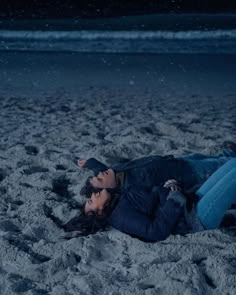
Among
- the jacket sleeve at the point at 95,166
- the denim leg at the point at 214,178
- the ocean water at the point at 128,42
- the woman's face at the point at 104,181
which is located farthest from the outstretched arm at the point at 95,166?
the ocean water at the point at 128,42

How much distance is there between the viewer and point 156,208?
3.42 meters

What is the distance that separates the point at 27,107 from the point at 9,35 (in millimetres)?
11192

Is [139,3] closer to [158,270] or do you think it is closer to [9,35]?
[9,35]

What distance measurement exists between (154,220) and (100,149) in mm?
2083

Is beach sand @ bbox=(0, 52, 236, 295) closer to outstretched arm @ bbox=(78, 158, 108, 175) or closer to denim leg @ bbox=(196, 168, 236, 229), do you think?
denim leg @ bbox=(196, 168, 236, 229)

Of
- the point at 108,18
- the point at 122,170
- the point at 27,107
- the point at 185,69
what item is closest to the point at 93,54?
the point at 185,69

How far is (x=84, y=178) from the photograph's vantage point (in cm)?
457

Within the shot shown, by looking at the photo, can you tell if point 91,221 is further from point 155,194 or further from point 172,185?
point 172,185

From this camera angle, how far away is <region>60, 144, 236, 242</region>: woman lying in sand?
3225 millimetres

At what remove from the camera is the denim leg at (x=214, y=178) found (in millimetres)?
3529

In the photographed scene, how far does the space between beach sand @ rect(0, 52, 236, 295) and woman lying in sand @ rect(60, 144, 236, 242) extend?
0.44 ft

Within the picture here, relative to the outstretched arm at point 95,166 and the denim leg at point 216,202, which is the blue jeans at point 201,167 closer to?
the denim leg at point 216,202

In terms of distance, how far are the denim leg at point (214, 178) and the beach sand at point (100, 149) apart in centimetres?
35

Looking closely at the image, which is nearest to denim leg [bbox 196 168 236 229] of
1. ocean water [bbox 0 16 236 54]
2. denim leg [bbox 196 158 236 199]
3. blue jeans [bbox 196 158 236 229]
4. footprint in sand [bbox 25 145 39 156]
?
blue jeans [bbox 196 158 236 229]
